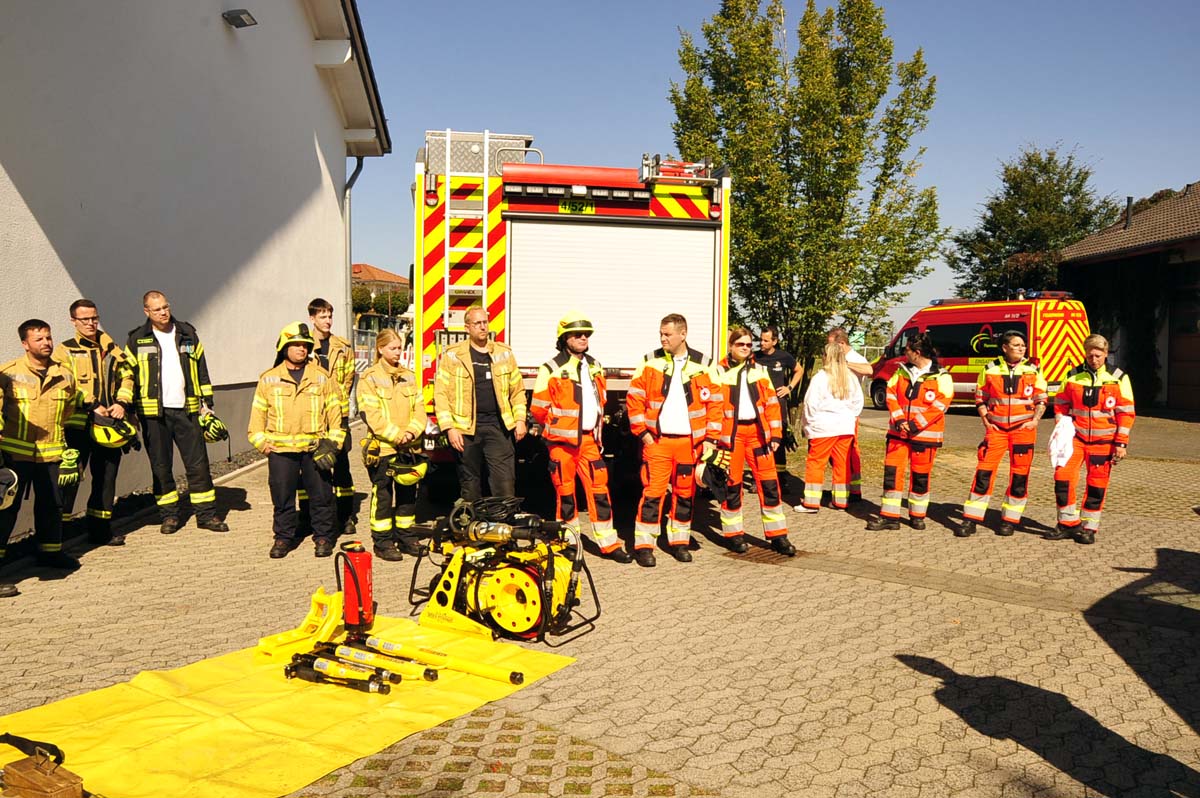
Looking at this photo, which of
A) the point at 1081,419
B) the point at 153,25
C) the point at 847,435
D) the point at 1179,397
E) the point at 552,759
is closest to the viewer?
the point at 552,759

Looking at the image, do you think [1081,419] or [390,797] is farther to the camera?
[1081,419]

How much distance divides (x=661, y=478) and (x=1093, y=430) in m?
4.15

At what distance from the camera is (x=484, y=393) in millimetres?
7203

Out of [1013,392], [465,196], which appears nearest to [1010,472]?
[1013,392]

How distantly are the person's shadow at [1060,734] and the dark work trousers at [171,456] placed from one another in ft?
20.9

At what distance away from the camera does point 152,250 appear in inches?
418

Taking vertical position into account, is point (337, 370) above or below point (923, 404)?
above

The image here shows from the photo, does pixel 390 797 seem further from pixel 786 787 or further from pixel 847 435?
pixel 847 435

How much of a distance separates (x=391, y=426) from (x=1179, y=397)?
83.4 ft

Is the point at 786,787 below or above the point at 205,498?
below

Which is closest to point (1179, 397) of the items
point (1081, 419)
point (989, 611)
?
point (1081, 419)

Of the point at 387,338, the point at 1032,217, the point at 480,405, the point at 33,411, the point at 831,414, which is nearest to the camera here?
the point at 33,411

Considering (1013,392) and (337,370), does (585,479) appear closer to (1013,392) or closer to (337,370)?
(337,370)

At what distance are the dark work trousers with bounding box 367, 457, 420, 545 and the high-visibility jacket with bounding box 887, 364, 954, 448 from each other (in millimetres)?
4486
